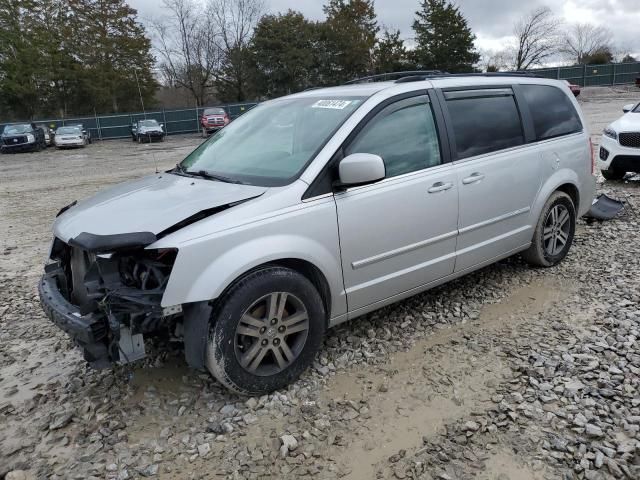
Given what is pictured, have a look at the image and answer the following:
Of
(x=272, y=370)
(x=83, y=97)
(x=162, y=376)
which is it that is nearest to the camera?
(x=272, y=370)

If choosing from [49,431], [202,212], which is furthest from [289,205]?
[49,431]

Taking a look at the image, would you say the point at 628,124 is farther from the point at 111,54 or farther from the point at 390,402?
the point at 111,54

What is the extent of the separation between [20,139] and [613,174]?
28.0 meters

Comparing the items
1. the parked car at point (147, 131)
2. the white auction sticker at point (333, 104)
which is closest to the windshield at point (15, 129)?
the parked car at point (147, 131)

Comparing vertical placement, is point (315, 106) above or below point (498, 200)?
above

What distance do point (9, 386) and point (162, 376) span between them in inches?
40.5

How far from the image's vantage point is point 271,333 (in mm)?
3012

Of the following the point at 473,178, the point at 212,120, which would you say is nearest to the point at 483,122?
the point at 473,178

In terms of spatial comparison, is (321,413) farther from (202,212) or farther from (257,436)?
(202,212)

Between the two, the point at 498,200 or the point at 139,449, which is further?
the point at 498,200

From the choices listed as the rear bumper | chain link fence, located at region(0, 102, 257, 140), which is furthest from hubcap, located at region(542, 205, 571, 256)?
chain link fence, located at region(0, 102, 257, 140)

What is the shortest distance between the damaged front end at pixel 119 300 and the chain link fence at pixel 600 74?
1754 inches

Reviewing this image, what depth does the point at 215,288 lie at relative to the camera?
107 inches

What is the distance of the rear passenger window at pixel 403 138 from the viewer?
345 cm
